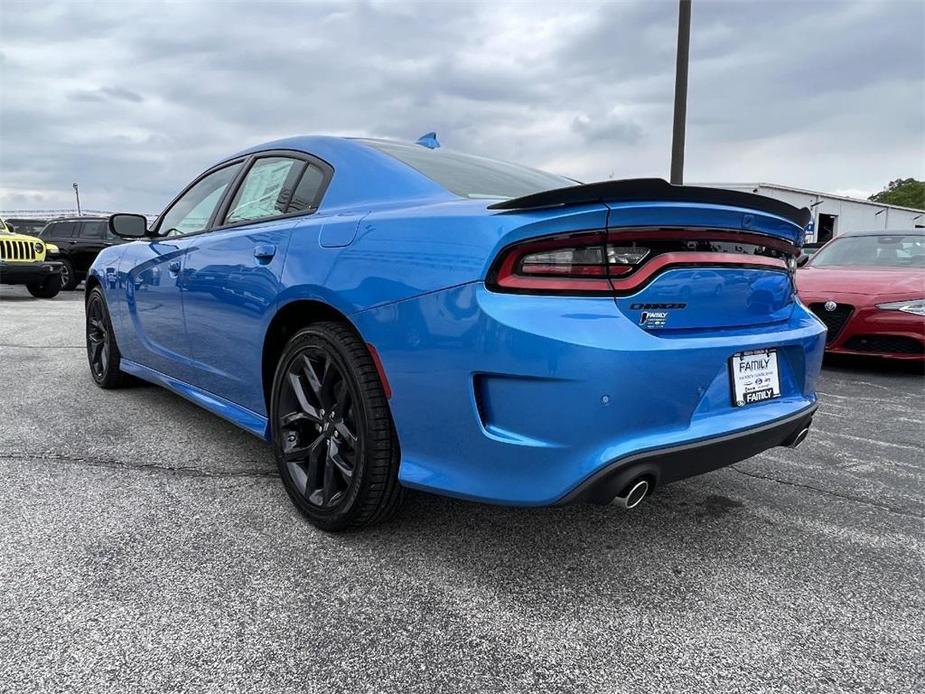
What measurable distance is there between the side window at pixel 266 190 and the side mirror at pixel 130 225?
1068 mm

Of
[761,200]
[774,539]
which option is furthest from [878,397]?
[761,200]

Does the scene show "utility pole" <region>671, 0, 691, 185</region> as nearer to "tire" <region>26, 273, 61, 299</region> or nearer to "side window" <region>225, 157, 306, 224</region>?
"side window" <region>225, 157, 306, 224</region>

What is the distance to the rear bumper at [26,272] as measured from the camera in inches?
452

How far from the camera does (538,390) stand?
5.51 feet

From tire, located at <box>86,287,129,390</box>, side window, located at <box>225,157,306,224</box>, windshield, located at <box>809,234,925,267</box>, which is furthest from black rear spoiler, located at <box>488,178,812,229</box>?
windshield, located at <box>809,234,925,267</box>

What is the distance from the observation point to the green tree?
6312 cm

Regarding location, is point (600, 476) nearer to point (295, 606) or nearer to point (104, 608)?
point (295, 606)

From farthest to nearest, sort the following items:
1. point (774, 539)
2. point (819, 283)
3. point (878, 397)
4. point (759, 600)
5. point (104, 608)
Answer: point (819, 283)
point (878, 397)
point (774, 539)
point (759, 600)
point (104, 608)

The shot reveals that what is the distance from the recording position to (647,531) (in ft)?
7.80

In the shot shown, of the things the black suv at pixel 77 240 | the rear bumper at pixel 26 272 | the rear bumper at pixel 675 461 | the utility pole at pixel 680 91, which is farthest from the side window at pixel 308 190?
the black suv at pixel 77 240

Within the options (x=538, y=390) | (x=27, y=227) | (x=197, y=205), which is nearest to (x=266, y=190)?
(x=197, y=205)

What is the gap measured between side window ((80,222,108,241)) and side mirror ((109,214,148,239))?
12.8 m

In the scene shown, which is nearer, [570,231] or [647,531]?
[570,231]

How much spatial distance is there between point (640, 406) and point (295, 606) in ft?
3.61
